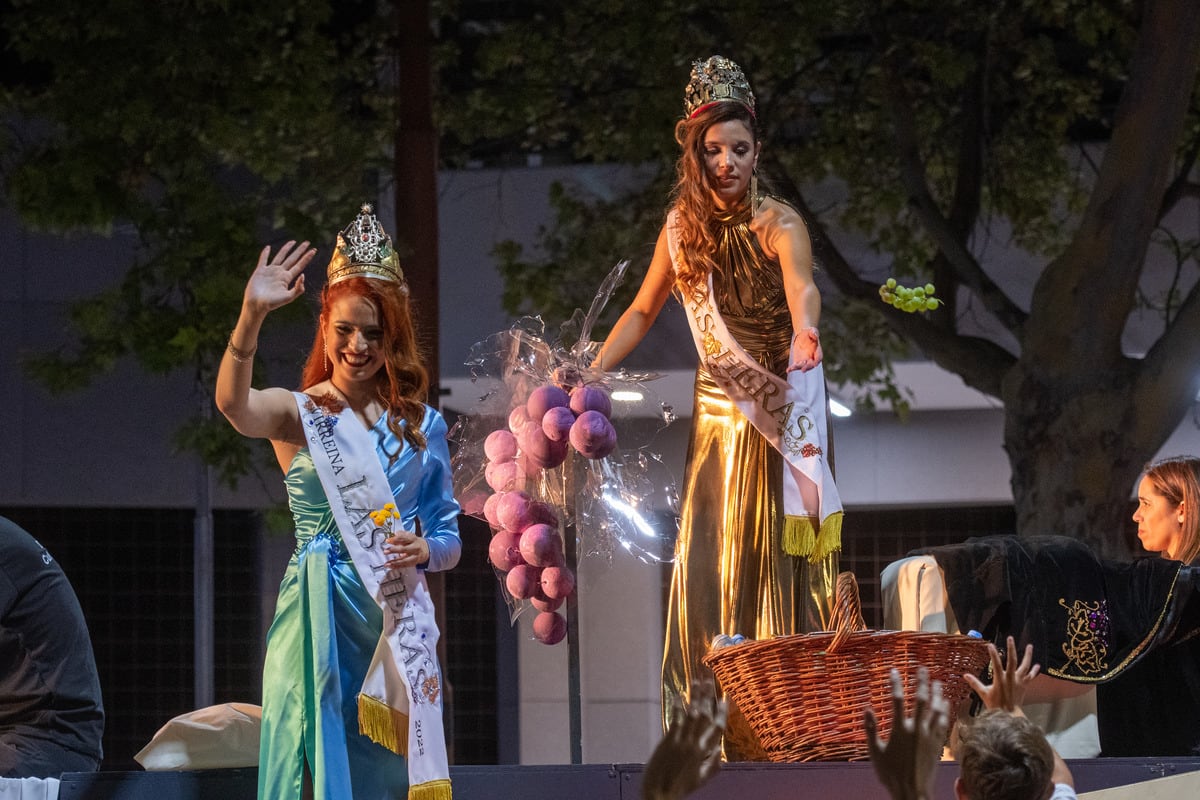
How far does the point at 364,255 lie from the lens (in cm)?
380

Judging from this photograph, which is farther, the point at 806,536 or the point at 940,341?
the point at 940,341

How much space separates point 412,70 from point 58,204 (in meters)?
1.87

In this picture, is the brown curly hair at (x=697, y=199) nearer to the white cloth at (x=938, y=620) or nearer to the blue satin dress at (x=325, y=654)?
the white cloth at (x=938, y=620)

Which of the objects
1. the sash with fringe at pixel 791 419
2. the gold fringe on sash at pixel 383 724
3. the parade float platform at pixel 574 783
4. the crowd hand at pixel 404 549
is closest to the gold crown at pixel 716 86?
the sash with fringe at pixel 791 419

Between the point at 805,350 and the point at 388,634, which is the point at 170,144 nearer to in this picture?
the point at 805,350

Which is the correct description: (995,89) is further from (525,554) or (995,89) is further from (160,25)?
(525,554)

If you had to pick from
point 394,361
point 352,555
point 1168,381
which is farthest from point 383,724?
point 1168,381

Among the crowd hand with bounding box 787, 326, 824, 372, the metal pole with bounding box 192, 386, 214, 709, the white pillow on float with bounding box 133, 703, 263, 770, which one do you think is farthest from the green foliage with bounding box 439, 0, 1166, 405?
the white pillow on float with bounding box 133, 703, 263, 770

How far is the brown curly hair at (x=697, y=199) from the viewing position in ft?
14.8

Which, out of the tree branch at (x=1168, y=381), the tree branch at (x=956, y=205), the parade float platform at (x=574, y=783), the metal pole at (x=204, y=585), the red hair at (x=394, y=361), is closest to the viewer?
the red hair at (x=394, y=361)

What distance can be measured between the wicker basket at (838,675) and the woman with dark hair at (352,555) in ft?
2.64

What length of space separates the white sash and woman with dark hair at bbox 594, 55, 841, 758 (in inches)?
42.7

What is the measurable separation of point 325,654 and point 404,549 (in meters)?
0.27

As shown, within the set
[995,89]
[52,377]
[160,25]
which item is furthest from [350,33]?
[995,89]
